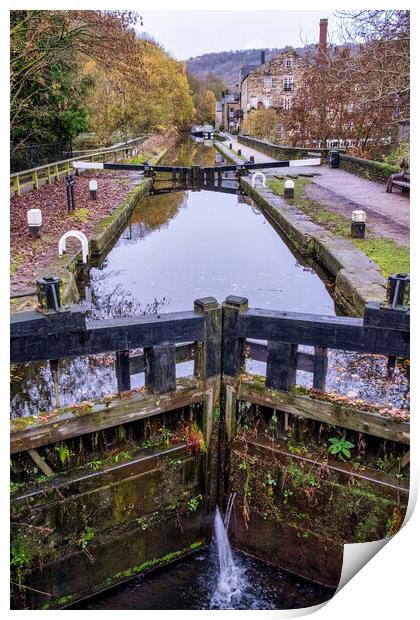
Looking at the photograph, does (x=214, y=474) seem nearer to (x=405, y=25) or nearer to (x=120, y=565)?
(x=120, y=565)

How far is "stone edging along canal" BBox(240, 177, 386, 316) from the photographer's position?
5.77m

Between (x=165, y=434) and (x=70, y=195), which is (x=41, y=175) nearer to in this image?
(x=70, y=195)

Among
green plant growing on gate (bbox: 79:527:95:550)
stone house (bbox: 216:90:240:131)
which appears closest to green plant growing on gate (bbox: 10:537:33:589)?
green plant growing on gate (bbox: 79:527:95:550)

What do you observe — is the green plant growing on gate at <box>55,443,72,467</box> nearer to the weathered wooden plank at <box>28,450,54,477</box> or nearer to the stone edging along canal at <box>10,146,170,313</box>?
the weathered wooden plank at <box>28,450,54,477</box>

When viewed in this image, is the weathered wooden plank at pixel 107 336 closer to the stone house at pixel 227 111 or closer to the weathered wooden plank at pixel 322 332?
the weathered wooden plank at pixel 322 332

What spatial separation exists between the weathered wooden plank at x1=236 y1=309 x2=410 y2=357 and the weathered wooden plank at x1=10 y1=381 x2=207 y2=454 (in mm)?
637

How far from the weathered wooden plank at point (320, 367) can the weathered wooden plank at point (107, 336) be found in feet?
2.67

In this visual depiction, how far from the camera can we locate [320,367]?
366 centimetres

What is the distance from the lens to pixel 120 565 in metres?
3.67

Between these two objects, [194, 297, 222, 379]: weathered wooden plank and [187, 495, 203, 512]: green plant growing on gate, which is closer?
[194, 297, 222, 379]: weathered wooden plank

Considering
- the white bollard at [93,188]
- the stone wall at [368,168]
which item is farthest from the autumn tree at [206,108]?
the white bollard at [93,188]

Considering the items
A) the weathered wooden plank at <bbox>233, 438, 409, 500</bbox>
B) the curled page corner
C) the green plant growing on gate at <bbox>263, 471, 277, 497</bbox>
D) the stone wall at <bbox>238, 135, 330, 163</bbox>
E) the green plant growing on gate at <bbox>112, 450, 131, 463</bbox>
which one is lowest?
the curled page corner
